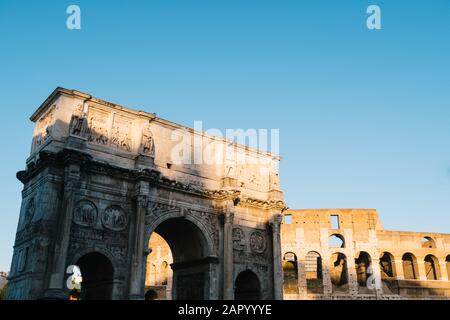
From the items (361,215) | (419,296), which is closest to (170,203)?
(361,215)

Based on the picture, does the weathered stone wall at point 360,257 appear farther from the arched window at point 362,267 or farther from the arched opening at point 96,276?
the arched opening at point 96,276

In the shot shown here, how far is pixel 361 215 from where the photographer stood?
33.9 m

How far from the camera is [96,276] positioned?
16672mm

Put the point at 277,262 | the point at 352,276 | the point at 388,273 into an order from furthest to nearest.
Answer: the point at 388,273
the point at 352,276
the point at 277,262

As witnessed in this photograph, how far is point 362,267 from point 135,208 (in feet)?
79.8

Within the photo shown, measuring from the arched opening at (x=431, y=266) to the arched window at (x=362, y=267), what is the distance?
5278 mm

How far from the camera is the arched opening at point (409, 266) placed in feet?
114

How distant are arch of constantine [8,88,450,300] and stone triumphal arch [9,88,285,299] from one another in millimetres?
41

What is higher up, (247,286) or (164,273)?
(164,273)

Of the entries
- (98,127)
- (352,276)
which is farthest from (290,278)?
(98,127)

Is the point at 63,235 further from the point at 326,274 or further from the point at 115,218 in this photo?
the point at 326,274

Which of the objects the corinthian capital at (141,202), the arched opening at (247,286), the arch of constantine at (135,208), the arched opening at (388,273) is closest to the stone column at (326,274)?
the arched opening at (388,273)
